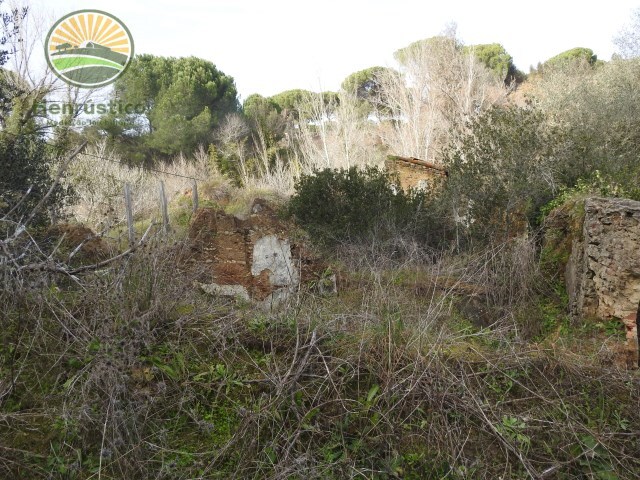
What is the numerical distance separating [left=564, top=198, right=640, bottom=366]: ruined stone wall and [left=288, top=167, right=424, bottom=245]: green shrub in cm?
601

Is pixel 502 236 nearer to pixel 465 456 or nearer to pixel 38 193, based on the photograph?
pixel 465 456

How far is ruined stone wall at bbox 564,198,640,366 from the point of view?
5.63 meters

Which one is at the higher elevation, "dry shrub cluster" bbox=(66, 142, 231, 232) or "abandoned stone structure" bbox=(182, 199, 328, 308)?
"dry shrub cluster" bbox=(66, 142, 231, 232)

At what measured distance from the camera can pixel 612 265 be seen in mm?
5844

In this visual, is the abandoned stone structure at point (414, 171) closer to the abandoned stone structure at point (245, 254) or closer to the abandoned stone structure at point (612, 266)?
the abandoned stone structure at point (245, 254)

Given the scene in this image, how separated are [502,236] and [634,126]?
687 cm

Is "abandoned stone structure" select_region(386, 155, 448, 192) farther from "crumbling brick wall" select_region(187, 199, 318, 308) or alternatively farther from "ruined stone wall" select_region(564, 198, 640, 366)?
"ruined stone wall" select_region(564, 198, 640, 366)

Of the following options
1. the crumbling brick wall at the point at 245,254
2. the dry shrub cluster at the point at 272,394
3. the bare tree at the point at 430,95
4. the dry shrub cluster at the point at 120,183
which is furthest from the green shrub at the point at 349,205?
the bare tree at the point at 430,95

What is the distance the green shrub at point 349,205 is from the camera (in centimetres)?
1252

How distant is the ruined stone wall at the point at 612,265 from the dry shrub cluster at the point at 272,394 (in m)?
2.11

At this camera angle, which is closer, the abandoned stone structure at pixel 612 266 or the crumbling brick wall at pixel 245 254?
the abandoned stone structure at pixel 612 266

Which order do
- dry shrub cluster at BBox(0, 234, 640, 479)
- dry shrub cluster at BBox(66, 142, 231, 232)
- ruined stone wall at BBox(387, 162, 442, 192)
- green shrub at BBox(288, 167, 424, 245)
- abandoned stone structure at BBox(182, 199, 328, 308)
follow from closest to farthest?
dry shrub cluster at BBox(0, 234, 640, 479), abandoned stone structure at BBox(182, 199, 328, 308), green shrub at BBox(288, 167, 424, 245), dry shrub cluster at BBox(66, 142, 231, 232), ruined stone wall at BBox(387, 162, 442, 192)

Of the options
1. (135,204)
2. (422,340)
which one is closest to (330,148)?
(135,204)

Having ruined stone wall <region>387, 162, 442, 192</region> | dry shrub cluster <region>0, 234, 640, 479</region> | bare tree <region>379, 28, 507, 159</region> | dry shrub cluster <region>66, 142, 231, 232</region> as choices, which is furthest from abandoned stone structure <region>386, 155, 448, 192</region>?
dry shrub cluster <region>0, 234, 640, 479</region>
